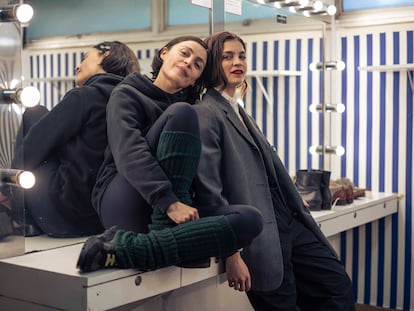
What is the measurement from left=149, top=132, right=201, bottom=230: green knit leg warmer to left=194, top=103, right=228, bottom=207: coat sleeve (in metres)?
0.17

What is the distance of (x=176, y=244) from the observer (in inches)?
78.3

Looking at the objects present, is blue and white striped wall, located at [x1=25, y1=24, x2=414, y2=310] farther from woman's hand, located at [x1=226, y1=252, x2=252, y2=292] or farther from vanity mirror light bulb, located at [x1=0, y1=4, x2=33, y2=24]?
vanity mirror light bulb, located at [x1=0, y1=4, x2=33, y2=24]

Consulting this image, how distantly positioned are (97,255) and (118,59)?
97cm

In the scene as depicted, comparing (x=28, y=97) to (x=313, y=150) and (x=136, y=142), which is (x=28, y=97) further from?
(x=313, y=150)

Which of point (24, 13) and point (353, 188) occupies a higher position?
point (24, 13)

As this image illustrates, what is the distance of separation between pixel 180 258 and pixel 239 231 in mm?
194

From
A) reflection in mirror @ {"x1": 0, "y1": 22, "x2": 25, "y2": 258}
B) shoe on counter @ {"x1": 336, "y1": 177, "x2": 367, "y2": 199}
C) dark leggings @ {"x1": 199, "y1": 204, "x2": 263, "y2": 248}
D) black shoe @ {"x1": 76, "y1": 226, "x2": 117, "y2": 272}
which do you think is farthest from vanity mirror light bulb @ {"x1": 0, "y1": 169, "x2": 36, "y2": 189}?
shoe on counter @ {"x1": 336, "y1": 177, "x2": 367, "y2": 199}

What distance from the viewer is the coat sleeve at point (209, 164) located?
7.34ft

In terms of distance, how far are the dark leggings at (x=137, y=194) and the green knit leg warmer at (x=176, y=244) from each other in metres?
0.14

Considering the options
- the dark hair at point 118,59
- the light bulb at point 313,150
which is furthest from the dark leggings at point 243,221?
the light bulb at point 313,150

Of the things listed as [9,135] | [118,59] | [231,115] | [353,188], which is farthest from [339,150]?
[9,135]

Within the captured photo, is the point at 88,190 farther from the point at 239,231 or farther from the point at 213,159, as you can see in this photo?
the point at 239,231

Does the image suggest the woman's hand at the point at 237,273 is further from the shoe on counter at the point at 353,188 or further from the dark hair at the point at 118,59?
the shoe on counter at the point at 353,188

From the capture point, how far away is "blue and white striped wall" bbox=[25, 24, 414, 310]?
369cm
